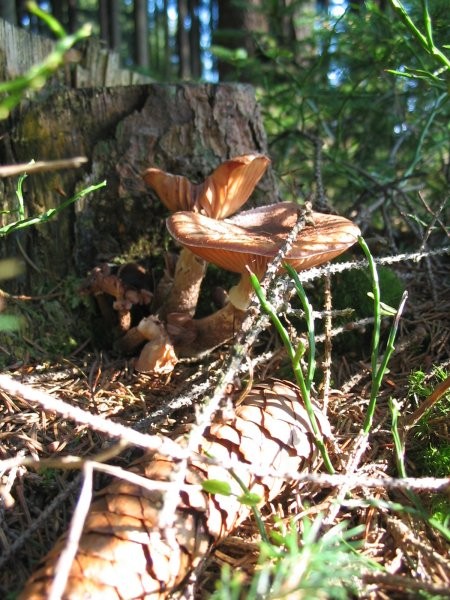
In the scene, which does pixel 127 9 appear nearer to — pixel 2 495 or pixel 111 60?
pixel 111 60

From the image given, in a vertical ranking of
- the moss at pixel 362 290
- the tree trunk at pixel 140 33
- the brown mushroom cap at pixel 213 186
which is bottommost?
the moss at pixel 362 290

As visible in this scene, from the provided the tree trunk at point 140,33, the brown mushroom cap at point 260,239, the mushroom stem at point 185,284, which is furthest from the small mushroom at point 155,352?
the tree trunk at point 140,33

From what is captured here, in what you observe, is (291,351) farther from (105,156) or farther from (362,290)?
(105,156)

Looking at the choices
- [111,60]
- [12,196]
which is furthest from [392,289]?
[111,60]

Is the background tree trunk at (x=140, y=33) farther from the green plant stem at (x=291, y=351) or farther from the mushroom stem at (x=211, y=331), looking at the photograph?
the green plant stem at (x=291, y=351)

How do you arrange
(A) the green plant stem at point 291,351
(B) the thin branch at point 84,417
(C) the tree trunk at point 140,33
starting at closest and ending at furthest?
(B) the thin branch at point 84,417 < (A) the green plant stem at point 291,351 < (C) the tree trunk at point 140,33

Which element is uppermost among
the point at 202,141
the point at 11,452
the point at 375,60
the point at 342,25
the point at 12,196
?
the point at 342,25

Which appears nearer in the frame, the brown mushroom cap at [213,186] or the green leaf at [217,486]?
the green leaf at [217,486]
